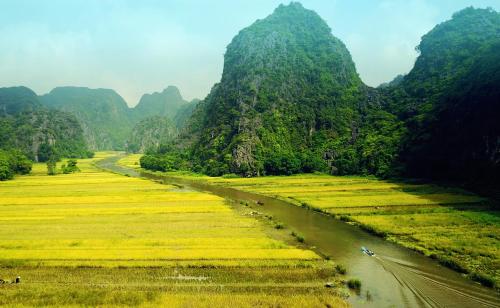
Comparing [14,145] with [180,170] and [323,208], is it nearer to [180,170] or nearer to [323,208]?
[180,170]

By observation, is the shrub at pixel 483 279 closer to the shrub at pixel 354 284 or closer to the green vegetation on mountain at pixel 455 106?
the shrub at pixel 354 284

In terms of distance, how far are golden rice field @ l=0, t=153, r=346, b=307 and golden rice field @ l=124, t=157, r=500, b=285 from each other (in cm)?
1028

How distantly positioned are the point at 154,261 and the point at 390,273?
16.9 metres

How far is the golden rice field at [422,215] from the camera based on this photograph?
96.6 feet

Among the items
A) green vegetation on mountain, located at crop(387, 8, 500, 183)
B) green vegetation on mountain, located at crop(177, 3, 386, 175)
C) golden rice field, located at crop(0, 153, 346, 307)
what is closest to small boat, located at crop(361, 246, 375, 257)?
golden rice field, located at crop(0, 153, 346, 307)

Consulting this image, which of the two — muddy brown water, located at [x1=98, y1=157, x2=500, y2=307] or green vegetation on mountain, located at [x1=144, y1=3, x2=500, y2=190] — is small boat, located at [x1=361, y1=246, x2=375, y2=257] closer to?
muddy brown water, located at [x1=98, y1=157, x2=500, y2=307]

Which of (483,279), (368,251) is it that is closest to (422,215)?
(368,251)

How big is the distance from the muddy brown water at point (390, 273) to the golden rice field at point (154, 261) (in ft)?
7.26

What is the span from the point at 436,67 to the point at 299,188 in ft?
254

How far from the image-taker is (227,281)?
24359 mm

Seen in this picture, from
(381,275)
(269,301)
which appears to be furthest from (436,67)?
(269,301)

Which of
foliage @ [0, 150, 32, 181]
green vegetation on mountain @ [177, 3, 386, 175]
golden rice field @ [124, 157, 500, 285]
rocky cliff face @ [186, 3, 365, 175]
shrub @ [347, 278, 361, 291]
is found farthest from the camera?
rocky cliff face @ [186, 3, 365, 175]

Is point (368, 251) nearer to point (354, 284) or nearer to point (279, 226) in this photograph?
point (354, 284)

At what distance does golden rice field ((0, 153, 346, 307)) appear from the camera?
856 inches
